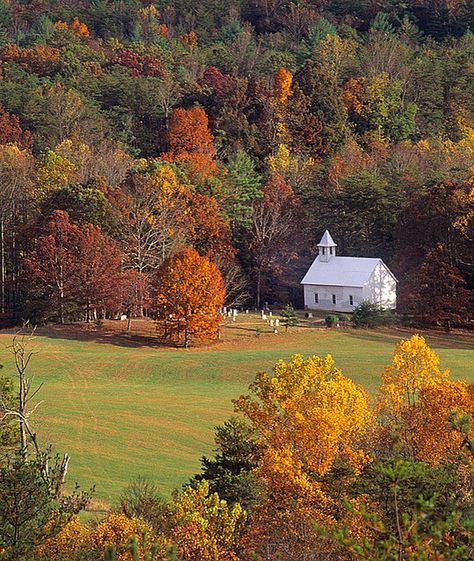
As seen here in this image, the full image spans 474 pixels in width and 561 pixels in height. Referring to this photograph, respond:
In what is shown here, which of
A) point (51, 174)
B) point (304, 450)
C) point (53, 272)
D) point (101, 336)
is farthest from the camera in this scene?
Answer: point (51, 174)

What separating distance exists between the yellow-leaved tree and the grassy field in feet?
13.1

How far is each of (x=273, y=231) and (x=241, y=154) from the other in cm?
1209

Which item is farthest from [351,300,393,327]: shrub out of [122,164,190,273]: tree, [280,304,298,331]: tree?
[122,164,190,273]: tree

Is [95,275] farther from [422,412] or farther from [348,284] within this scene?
[422,412]

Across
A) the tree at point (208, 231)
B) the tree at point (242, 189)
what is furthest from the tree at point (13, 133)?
the tree at point (208, 231)

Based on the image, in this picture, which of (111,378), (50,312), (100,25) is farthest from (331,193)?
(100,25)

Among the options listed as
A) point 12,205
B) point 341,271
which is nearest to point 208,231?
point 341,271

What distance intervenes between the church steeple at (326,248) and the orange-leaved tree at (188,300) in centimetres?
1171

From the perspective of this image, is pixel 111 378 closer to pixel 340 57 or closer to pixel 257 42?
pixel 340 57

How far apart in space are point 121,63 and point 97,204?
40.8m

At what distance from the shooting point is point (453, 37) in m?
113

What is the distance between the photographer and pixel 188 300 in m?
54.3

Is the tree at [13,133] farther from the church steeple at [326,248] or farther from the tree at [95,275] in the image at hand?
the tree at [95,275]

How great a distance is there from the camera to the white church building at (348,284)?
6172 centimetres
